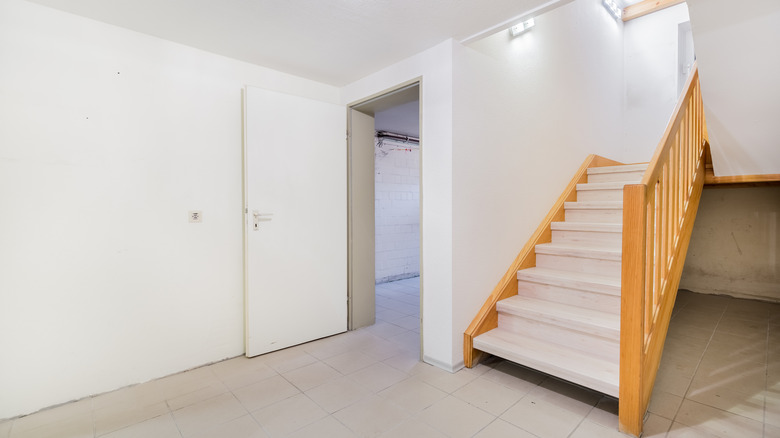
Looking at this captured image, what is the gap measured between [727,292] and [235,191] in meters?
5.38

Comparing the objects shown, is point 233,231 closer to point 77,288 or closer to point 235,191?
point 235,191

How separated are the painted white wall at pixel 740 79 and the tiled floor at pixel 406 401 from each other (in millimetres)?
1505

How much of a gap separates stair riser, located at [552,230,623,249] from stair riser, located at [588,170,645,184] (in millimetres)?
881

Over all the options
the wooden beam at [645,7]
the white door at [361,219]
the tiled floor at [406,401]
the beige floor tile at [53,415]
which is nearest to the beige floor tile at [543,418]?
the tiled floor at [406,401]

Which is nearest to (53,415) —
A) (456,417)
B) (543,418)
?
Result: (456,417)

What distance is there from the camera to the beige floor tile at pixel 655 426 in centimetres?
171

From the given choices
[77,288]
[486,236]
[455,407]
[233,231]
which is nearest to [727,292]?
[486,236]

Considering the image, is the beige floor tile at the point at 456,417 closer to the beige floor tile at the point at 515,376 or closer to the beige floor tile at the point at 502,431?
the beige floor tile at the point at 502,431

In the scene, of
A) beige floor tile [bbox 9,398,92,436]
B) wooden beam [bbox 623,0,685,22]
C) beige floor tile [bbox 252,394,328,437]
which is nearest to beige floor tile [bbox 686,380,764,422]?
beige floor tile [bbox 252,394,328,437]

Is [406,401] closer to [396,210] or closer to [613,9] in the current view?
[396,210]

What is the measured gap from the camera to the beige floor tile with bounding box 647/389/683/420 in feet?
6.16

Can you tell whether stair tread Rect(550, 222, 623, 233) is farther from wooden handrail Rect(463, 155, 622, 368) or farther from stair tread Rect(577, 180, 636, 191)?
stair tread Rect(577, 180, 636, 191)

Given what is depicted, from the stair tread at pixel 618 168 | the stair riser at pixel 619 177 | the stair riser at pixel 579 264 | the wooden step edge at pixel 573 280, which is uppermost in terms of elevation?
the stair tread at pixel 618 168

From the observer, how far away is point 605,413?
6.25ft
